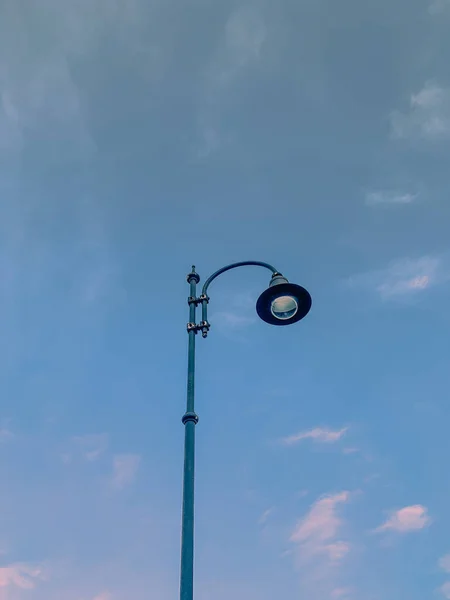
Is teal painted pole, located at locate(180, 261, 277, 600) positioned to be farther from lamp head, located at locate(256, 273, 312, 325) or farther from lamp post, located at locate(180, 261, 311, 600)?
lamp head, located at locate(256, 273, 312, 325)

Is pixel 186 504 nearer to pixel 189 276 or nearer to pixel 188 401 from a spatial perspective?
pixel 188 401

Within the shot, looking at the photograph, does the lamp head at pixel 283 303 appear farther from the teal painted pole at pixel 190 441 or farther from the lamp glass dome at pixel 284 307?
the teal painted pole at pixel 190 441

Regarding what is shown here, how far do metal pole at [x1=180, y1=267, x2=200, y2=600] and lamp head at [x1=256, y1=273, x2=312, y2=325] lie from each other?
4.23ft

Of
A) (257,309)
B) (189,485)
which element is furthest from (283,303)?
(189,485)

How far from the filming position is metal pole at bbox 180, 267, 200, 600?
6820mm

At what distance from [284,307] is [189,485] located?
12.3 feet

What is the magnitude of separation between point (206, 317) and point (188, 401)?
173 cm

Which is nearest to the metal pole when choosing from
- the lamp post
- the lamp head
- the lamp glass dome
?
the lamp post

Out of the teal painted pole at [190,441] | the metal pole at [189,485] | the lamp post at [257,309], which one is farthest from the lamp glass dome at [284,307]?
the metal pole at [189,485]

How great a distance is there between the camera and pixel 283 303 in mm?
10070

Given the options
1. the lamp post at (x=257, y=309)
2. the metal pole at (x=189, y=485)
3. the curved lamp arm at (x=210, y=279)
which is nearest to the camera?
the metal pole at (x=189, y=485)

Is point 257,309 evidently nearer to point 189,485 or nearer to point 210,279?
point 210,279

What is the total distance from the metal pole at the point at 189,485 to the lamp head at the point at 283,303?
1.29 metres

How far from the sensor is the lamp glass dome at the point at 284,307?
10.0 meters
